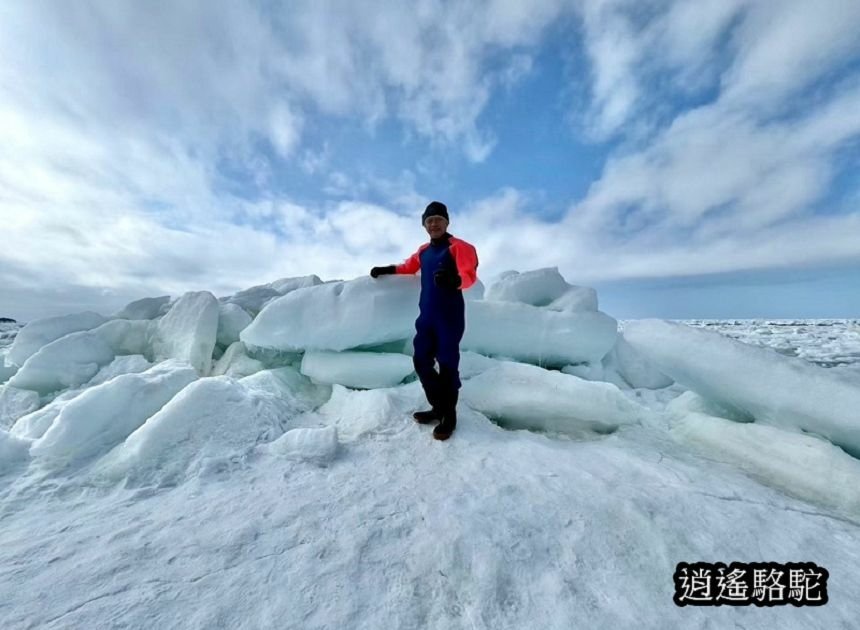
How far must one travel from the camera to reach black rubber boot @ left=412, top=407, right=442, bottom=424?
116 inches

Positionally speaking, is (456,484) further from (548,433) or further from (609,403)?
(609,403)

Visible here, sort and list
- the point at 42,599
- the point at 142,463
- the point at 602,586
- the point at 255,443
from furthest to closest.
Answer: the point at 255,443, the point at 142,463, the point at 602,586, the point at 42,599

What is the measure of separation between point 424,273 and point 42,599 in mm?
2535

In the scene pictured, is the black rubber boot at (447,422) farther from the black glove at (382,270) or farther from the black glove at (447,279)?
the black glove at (382,270)

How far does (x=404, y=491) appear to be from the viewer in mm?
2037

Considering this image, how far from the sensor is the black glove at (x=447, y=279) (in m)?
2.72

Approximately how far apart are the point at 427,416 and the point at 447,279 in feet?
3.62

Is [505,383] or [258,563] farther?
[505,383]

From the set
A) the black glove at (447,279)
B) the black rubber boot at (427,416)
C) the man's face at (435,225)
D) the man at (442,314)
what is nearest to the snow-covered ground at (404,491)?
the black rubber boot at (427,416)

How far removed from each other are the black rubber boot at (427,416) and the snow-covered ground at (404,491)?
0.47 feet

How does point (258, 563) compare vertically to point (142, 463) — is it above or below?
below

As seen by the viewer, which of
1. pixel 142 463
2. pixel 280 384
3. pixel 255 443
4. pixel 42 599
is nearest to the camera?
pixel 42 599

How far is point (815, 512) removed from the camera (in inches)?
78.9

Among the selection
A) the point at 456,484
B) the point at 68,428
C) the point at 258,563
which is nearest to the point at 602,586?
the point at 456,484
